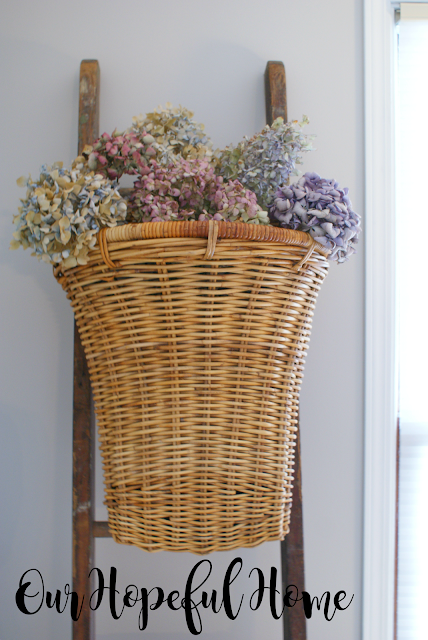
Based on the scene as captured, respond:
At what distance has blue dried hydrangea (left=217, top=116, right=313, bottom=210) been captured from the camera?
2.21 ft

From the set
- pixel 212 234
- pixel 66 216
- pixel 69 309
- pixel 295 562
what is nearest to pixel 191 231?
pixel 212 234

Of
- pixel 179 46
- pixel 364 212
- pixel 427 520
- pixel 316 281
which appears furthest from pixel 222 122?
pixel 427 520

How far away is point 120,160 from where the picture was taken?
0.66 meters

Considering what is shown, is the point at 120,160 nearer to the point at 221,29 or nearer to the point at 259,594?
the point at 221,29

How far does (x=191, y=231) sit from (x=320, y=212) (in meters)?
0.18

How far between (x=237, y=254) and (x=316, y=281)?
14 centimetres

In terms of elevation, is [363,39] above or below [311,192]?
above

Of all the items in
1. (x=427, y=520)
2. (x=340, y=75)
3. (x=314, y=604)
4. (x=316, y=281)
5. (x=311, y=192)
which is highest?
(x=340, y=75)

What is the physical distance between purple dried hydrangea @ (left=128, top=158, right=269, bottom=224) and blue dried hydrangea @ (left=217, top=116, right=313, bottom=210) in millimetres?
78

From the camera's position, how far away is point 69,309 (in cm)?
91

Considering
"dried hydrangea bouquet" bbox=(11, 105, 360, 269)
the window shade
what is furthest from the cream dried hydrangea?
the window shade

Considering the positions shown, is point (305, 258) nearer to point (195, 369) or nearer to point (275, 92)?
point (195, 369)

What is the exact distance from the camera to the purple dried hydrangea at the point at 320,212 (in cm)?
60

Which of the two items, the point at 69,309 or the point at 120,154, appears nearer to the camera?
the point at 120,154
